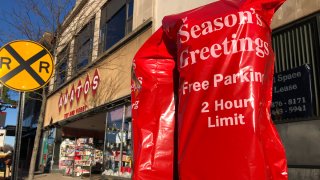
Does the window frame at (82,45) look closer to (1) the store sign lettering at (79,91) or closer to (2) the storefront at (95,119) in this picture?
(2) the storefront at (95,119)

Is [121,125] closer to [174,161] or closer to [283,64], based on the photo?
[283,64]

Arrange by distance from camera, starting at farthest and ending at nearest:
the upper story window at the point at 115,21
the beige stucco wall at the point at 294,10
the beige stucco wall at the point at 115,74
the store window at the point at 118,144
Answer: the upper story window at the point at 115,21
the beige stucco wall at the point at 115,74
the store window at the point at 118,144
the beige stucco wall at the point at 294,10

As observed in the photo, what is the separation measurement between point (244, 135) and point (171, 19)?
1006 mm

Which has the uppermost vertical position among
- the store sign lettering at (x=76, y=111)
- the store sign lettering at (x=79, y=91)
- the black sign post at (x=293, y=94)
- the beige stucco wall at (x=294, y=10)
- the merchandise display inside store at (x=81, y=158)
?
the store sign lettering at (x=79, y=91)

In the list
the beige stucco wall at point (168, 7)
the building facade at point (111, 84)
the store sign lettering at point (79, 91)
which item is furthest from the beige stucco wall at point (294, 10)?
the store sign lettering at point (79, 91)

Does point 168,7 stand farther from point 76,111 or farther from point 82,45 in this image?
point 76,111

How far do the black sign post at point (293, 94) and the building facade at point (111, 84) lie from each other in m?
0.04

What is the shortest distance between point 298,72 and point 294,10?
1.02 m

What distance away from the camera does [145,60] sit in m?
3.04

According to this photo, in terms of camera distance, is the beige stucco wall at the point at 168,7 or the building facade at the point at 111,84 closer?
the building facade at the point at 111,84

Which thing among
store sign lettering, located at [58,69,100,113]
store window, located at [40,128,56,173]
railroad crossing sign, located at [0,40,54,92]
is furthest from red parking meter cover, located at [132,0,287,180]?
store window, located at [40,128,56,173]

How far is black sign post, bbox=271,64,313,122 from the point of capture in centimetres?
619

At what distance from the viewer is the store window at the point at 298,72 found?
612 cm

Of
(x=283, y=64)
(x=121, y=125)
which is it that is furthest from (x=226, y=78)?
(x=121, y=125)
